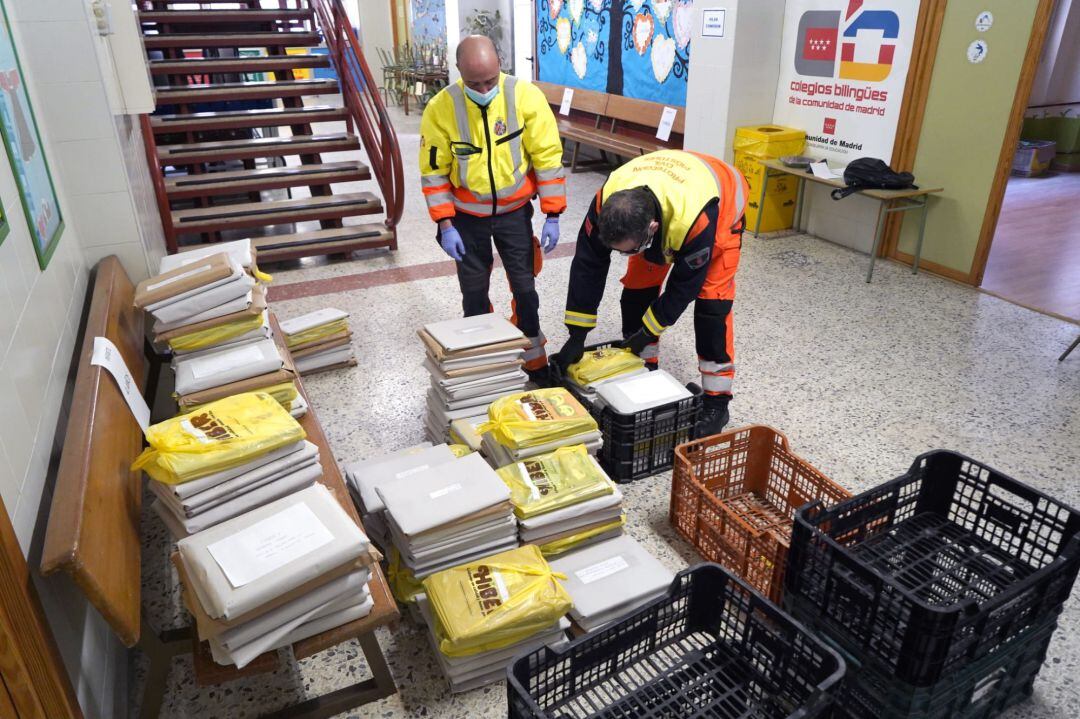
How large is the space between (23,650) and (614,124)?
7633mm

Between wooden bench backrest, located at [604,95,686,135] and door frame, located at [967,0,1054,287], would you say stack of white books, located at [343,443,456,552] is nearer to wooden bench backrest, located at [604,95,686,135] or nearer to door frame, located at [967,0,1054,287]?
door frame, located at [967,0,1054,287]

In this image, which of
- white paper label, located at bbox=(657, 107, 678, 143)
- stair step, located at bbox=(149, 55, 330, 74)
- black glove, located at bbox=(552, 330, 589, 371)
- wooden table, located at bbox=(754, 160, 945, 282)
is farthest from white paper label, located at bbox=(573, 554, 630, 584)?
white paper label, located at bbox=(657, 107, 678, 143)

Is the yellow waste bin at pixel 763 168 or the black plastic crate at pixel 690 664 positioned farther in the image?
the yellow waste bin at pixel 763 168

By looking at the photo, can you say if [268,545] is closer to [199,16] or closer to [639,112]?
[199,16]

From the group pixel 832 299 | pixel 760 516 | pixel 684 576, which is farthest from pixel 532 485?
pixel 832 299

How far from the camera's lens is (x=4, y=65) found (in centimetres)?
220

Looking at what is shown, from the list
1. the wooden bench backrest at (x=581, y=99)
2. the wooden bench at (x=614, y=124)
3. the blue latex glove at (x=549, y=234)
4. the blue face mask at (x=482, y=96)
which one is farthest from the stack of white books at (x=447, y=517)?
the wooden bench backrest at (x=581, y=99)

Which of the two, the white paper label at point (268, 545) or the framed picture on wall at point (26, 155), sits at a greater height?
the framed picture on wall at point (26, 155)

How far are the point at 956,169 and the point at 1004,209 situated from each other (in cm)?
260

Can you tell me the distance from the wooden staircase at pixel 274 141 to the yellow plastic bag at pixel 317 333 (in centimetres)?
178

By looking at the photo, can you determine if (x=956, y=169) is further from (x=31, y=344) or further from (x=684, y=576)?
(x=31, y=344)

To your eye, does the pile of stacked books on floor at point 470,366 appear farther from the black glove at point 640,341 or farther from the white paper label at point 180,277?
the white paper label at point 180,277

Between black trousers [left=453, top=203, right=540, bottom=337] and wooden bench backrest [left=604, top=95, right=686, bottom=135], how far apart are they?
377 centimetres

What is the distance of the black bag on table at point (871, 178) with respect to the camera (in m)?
4.87
